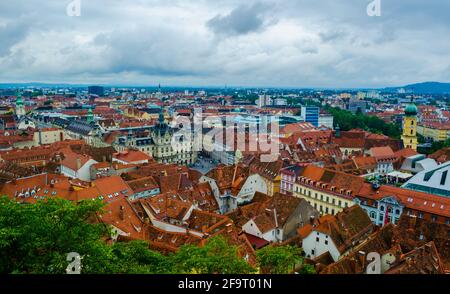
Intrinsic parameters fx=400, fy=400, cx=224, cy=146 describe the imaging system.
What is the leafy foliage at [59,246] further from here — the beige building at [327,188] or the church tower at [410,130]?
the church tower at [410,130]

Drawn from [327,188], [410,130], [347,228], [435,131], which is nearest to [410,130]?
[410,130]

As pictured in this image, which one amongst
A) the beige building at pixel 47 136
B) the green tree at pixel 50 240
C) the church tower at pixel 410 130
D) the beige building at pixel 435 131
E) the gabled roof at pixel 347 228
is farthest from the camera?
the beige building at pixel 435 131

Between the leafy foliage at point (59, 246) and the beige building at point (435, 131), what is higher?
the leafy foliage at point (59, 246)

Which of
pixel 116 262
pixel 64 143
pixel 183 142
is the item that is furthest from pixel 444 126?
pixel 116 262

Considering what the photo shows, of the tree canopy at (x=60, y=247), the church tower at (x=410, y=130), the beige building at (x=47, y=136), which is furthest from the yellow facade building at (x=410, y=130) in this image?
the beige building at (x=47, y=136)

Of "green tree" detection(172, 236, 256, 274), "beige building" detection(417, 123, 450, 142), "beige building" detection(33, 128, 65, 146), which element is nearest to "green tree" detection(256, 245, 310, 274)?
"green tree" detection(172, 236, 256, 274)

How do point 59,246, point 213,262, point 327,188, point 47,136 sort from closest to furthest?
1. point 213,262
2. point 59,246
3. point 327,188
4. point 47,136

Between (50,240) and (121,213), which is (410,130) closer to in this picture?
(121,213)

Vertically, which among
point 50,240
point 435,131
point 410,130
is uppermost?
point 50,240
